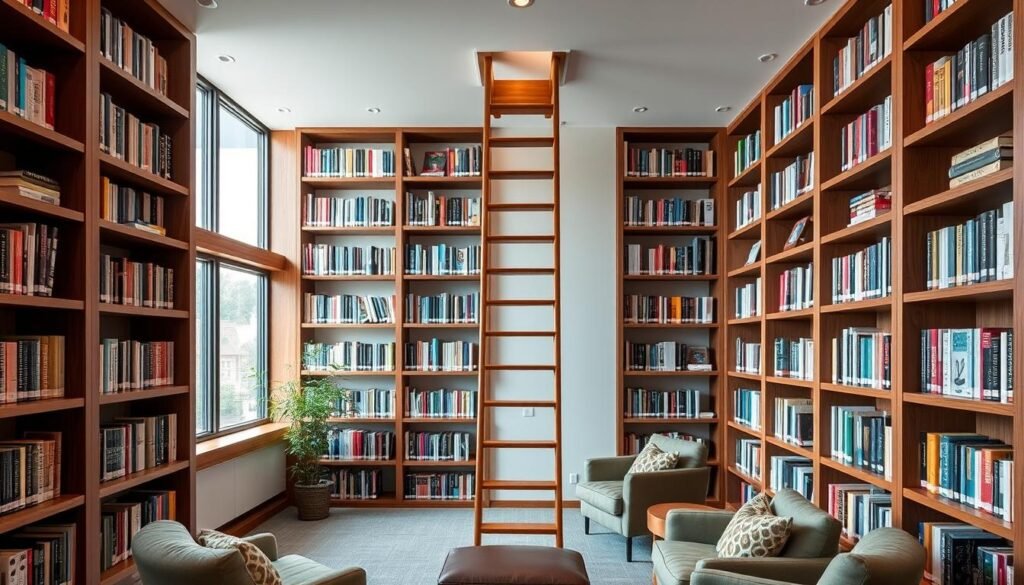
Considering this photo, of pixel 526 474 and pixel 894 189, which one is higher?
pixel 894 189

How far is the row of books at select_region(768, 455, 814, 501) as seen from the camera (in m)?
4.59

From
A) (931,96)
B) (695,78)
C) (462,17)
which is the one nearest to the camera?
(931,96)

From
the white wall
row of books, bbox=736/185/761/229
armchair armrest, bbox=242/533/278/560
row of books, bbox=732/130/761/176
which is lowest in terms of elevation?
the white wall

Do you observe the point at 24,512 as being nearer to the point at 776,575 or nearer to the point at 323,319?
the point at 776,575

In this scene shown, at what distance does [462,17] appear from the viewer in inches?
168

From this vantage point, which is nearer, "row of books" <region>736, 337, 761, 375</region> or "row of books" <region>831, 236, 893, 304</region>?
"row of books" <region>831, 236, 893, 304</region>

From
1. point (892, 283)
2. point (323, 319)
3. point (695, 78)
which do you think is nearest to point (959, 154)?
point (892, 283)

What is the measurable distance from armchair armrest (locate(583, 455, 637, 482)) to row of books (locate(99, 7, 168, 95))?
3.95 meters

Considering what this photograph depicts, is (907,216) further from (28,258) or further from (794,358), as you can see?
(28,258)

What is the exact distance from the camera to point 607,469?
18.7 feet

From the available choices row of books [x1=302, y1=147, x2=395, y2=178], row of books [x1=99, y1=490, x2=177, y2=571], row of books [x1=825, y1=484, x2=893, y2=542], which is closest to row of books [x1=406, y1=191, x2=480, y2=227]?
row of books [x1=302, y1=147, x2=395, y2=178]

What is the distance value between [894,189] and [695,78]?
2.21 metres

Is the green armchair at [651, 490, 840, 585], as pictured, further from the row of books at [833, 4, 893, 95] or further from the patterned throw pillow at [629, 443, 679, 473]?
the row of books at [833, 4, 893, 95]

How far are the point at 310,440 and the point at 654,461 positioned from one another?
2869mm
